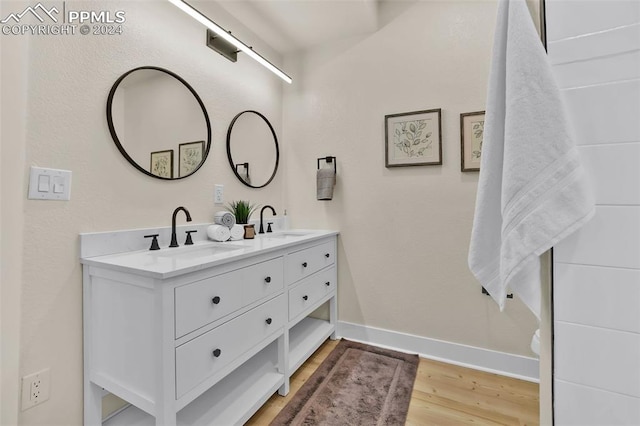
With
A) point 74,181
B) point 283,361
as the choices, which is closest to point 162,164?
point 74,181

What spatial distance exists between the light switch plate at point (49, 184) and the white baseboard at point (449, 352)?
190 centimetres

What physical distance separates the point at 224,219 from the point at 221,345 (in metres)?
0.80

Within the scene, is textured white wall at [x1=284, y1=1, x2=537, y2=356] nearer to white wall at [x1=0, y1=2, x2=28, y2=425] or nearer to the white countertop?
the white countertop

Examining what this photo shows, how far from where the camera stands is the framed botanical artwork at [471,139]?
1.77 m

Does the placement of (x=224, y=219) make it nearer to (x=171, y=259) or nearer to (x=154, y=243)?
(x=154, y=243)

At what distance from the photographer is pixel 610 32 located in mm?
518

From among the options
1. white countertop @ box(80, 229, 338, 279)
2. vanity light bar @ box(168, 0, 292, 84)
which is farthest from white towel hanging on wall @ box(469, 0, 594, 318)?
vanity light bar @ box(168, 0, 292, 84)

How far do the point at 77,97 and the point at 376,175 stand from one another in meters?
1.74

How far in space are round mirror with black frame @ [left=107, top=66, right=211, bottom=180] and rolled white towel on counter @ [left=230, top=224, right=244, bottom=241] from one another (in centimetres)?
41

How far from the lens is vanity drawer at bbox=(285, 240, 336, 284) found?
5.30 feet

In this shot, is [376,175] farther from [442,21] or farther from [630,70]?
[630,70]

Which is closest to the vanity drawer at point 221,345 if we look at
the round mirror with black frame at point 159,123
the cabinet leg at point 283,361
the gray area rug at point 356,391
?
the cabinet leg at point 283,361

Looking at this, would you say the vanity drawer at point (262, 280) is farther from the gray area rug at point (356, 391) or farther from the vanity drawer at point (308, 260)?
the gray area rug at point (356, 391)

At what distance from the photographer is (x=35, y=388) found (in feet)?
3.33
